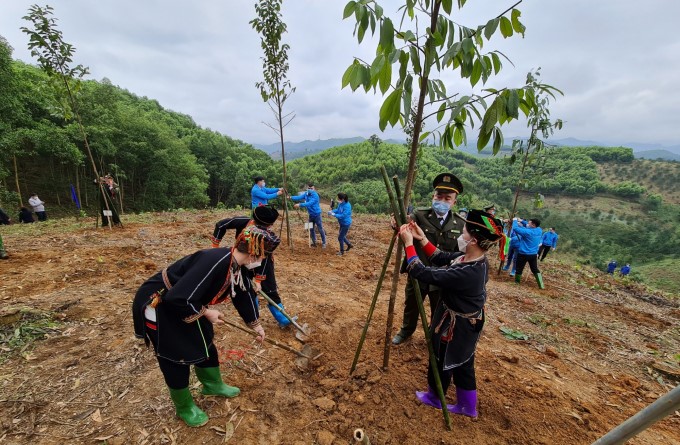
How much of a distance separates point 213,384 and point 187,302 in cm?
130

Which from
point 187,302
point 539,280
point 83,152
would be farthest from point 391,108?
point 83,152

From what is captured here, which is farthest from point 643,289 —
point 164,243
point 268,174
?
point 268,174

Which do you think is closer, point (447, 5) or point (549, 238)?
point (447, 5)

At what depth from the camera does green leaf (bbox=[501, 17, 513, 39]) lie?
1.86 m

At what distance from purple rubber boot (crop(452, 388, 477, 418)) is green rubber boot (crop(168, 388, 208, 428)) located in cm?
241

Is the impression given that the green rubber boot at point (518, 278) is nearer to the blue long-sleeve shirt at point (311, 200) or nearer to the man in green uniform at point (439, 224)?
the blue long-sleeve shirt at point (311, 200)

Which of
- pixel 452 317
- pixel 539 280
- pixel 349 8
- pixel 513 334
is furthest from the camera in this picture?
pixel 539 280

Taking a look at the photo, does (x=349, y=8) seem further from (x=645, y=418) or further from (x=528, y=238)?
(x=528, y=238)

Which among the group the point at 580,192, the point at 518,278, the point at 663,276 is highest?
the point at 518,278

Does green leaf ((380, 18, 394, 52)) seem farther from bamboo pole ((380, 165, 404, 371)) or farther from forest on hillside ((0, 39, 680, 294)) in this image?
forest on hillside ((0, 39, 680, 294))

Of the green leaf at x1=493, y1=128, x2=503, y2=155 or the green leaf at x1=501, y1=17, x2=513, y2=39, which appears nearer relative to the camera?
the green leaf at x1=501, y1=17, x2=513, y2=39

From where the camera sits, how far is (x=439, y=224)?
3.66 metres

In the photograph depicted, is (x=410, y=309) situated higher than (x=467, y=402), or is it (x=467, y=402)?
(x=410, y=309)

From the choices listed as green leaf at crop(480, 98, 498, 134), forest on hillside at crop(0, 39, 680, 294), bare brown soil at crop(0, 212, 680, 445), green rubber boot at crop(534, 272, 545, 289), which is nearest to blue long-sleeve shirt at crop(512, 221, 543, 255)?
green rubber boot at crop(534, 272, 545, 289)
